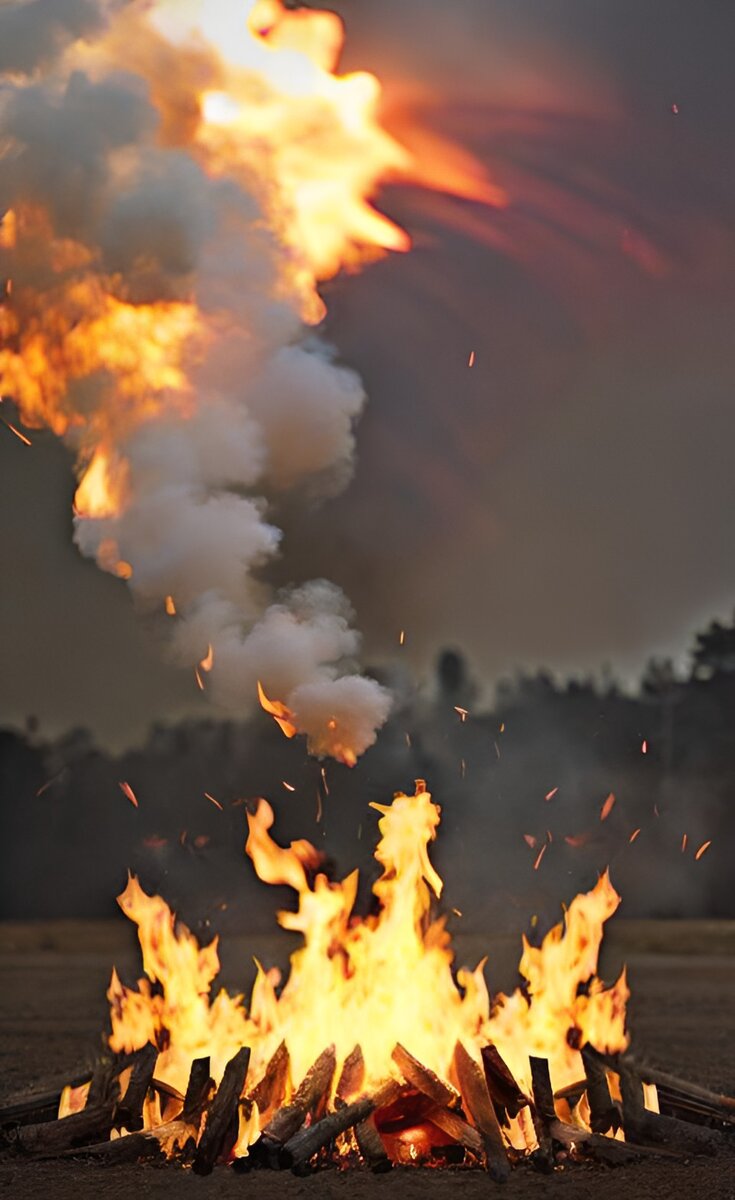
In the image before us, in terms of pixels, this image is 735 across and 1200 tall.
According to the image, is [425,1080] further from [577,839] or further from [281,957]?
[577,839]

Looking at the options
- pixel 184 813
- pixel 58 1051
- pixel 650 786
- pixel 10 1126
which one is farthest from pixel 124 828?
pixel 10 1126

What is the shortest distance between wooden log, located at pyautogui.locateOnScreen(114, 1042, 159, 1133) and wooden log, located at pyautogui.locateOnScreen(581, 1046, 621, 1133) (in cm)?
307

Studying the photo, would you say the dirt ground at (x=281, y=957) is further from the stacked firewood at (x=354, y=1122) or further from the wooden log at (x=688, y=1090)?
the wooden log at (x=688, y=1090)

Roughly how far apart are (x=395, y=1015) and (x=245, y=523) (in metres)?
3.86

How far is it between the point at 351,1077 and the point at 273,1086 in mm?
528

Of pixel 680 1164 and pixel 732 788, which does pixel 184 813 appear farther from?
pixel 680 1164

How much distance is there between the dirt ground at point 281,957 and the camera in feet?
24.5

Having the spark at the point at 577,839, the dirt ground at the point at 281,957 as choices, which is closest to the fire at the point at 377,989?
the dirt ground at the point at 281,957

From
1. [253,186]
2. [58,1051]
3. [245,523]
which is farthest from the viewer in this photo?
[58,1051]

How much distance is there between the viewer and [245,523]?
9922 millimetres

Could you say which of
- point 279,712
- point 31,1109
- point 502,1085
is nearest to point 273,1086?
point 502,1085

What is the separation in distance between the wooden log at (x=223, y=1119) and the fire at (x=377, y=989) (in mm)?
437

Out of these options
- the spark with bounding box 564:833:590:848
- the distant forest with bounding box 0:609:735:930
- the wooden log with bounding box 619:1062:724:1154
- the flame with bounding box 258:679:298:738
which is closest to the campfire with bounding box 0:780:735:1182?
the wooden log with bounding box 619:1062:724:1154

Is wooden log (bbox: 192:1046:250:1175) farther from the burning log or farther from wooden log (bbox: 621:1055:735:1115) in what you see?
wooden log (bbox: 621:1055:735:1115)
